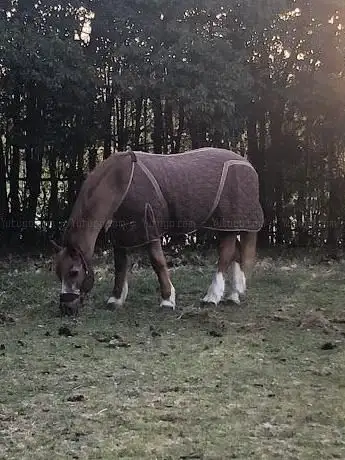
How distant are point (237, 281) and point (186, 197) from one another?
0.87 meters

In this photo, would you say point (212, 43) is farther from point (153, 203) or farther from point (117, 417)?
point (117, 417)

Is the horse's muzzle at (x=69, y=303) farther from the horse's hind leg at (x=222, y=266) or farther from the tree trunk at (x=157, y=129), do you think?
the tree trunk at (x=157, y=129)

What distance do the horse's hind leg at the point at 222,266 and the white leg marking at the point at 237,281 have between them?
0.09m

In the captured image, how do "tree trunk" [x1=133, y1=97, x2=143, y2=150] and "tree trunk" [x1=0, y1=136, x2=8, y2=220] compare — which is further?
"tree trunk" [x1=0, y1=136, x2=8, y2=220]

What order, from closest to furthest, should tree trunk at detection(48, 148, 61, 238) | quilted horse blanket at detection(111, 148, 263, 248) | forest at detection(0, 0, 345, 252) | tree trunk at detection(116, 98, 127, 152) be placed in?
quilted horse blanket at detection(111, 148, 263, 248), forest at detection(0, 0, 345, 252), tree trunk at detection(116, 98, 127, 152), tree trunk at detection(48, 148, 61, 238)

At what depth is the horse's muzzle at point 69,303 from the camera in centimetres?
554

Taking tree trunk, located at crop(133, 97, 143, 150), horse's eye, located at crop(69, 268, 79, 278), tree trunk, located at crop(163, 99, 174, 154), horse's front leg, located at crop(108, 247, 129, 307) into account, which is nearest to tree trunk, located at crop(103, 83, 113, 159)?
tree trunk, located at crop(133, 97, 143, 150)

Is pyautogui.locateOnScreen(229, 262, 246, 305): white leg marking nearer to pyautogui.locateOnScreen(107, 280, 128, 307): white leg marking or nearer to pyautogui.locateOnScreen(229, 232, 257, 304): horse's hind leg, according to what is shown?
pyautogui.locateOnScreen(229, 232, 257, 304): horse's hind leg

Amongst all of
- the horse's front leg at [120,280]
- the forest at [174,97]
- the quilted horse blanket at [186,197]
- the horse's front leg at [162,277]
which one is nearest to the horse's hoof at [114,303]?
the horse's front leg at [120,280]

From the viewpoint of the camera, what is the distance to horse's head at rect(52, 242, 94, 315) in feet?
18.1

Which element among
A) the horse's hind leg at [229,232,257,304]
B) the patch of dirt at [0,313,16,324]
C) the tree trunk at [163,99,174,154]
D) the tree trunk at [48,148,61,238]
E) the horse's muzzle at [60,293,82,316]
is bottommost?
the patch of dirt at [0,313,16,324]

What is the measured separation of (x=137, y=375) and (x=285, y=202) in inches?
265

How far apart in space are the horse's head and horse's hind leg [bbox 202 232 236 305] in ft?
3.39

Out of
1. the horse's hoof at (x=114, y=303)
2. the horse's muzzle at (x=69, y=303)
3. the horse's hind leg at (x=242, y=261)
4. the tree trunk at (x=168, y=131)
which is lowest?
the horse's hoof at (x=114, y=303)
